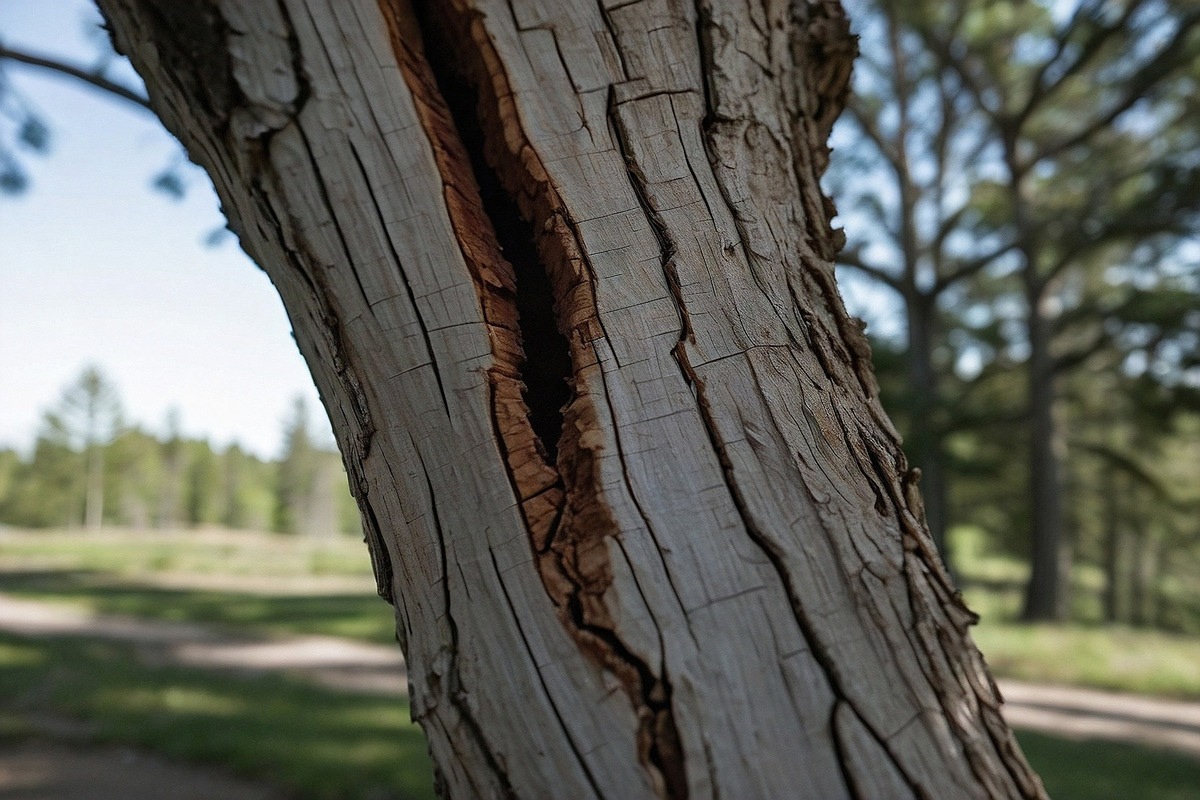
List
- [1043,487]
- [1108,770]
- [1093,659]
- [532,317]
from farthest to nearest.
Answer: [1043,487] < [1093,659] < [1108,770] < [532,317]

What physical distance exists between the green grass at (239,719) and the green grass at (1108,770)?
4143 millimetres

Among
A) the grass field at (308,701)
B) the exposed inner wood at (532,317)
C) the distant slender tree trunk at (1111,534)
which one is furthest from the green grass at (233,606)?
the distant slender tree trunk at (1111,534)

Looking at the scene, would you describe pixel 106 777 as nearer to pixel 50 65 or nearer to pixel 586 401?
pixel 50 65

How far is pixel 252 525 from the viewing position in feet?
198

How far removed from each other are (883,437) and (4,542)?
38136 mm

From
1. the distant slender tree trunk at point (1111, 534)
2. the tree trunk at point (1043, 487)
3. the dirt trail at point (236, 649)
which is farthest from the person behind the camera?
the distant slender tree trunk at point (1111, 534)

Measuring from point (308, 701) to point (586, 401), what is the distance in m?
6.96

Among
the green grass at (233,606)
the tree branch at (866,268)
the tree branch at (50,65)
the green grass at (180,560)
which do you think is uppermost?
the tree branch at (866,268)

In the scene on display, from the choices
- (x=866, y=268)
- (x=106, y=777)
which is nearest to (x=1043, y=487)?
(x=866, y=268)

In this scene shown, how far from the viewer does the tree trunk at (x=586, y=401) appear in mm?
815

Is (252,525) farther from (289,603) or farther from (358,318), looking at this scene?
(358,318)

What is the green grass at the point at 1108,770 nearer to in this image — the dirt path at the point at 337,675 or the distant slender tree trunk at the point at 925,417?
the dirt path at the point at 337,675

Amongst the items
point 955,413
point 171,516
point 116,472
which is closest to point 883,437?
point 955,413

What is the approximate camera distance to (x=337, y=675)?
8.62m
